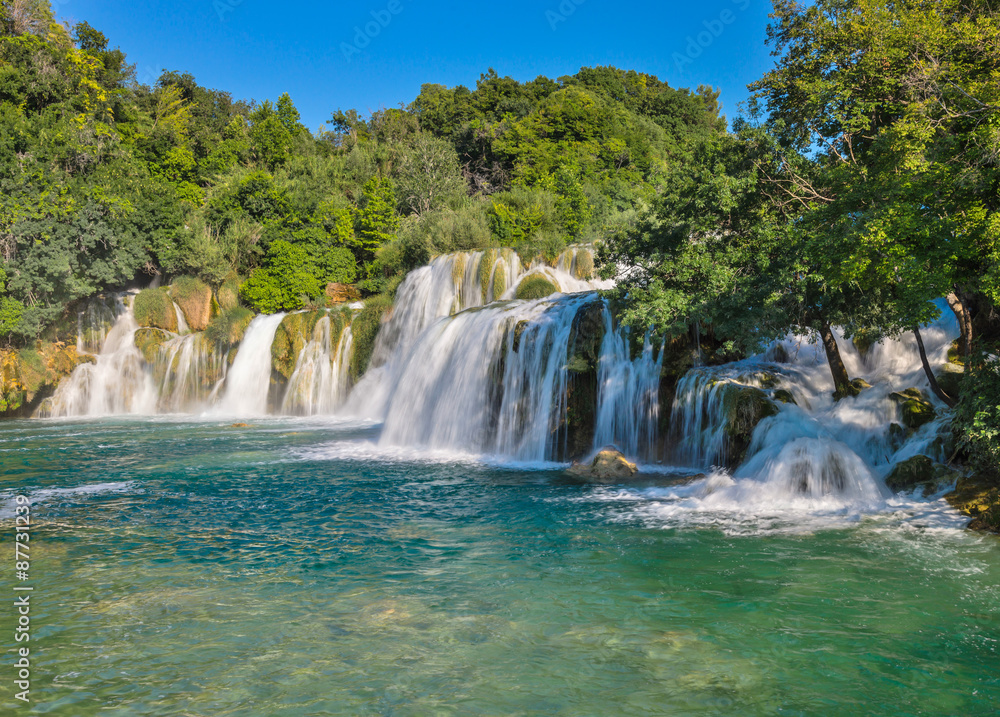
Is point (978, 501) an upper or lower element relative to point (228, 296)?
lower

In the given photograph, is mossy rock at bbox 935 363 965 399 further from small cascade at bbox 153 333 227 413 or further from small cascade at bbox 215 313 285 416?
small cascade at bbox 153 333 227 413

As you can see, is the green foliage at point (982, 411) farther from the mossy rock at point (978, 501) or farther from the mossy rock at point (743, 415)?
the mossy rock at point (743, 415)

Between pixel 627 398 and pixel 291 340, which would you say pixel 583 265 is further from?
pixel 291 340

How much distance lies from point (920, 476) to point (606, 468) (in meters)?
5.93

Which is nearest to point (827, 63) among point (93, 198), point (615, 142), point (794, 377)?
point (794, 377)

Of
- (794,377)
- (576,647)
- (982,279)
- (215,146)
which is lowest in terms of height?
(576,647)

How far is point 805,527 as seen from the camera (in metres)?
10.1

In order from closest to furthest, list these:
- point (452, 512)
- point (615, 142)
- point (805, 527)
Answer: point (805, 527)
point (452, 512)
point (615, 142)

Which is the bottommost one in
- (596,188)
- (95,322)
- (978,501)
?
(978,501)

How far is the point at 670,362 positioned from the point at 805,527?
268 inches

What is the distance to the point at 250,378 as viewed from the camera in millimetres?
30812

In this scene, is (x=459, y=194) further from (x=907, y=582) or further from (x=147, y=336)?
(x=907, y=582)

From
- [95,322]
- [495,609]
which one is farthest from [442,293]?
[495,609]

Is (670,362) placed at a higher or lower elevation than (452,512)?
higher
